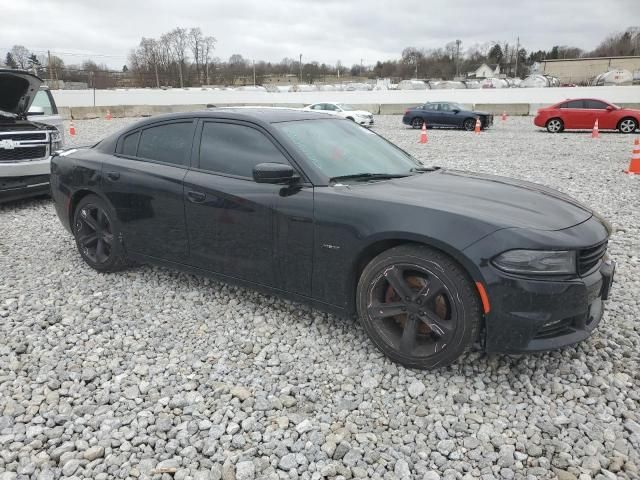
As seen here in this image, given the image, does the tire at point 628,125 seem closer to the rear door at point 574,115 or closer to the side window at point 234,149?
the rear door at point 574,115

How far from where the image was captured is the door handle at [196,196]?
3799 mm

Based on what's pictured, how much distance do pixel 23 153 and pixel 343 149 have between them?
18.8 feet

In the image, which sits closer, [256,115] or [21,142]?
[256,115]

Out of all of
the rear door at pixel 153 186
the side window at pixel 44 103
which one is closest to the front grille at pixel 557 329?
the rear door at pixel 153 186

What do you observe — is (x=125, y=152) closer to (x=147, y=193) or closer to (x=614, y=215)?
(x=147, y=193)

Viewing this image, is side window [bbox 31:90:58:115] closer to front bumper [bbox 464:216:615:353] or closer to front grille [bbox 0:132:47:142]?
front grille [bbox 0:132:47:142]

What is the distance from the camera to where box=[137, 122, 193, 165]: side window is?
408cm

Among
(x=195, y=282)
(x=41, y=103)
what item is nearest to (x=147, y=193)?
(x=195, y=282)

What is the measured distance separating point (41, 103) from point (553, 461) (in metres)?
10.0

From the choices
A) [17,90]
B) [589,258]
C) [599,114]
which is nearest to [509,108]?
[599,114]

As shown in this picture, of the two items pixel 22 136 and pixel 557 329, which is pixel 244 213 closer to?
pixel 557 329

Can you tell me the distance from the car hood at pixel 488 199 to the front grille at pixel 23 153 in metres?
6.02

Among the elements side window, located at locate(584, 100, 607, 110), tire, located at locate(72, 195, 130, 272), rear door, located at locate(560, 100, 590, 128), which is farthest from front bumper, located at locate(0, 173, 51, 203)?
side window, located at locate(584, 100, 607, 110)

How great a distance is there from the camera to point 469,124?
21594 mm
